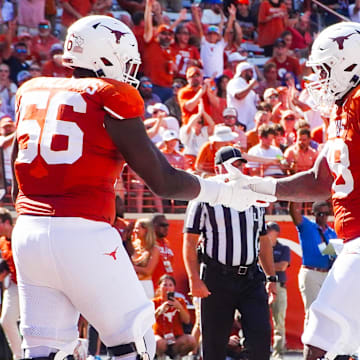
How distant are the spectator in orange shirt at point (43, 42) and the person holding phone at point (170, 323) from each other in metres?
5.11

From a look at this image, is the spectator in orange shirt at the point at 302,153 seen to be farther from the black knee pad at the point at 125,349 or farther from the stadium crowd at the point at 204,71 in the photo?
the black knee pad at the point at 125,349

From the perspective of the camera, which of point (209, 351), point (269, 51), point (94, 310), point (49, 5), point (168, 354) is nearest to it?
point (94, 310)

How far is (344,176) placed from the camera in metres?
4.60

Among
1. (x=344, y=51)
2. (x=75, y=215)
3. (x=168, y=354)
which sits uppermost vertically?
(x=344, y=51)

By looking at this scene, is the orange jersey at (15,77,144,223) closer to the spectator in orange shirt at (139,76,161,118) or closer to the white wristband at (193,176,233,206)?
the white wristband at (193,176,233,206)

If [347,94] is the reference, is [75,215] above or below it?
below

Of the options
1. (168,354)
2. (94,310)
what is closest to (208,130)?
(168,354)

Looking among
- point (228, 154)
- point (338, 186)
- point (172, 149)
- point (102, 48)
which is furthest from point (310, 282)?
point (102, 48)

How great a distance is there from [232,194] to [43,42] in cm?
904

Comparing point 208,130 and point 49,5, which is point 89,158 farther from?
point 49,5

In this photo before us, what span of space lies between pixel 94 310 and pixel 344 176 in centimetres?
134

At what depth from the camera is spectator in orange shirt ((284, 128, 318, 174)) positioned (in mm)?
10719

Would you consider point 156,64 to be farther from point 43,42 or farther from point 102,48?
point 102,48

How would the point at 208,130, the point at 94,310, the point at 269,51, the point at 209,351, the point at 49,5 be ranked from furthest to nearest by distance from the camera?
1. the point at 269,51
2. the point at 49,5
3. the point at 208,130
4. the point at 209,351
5. the point at 94,310
